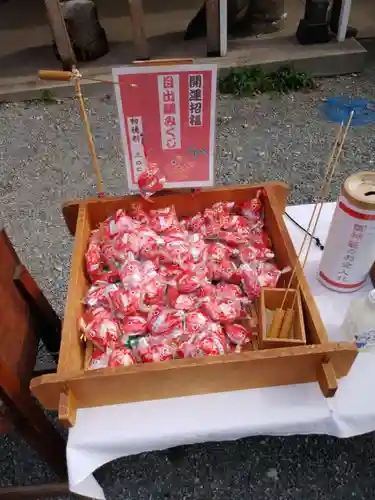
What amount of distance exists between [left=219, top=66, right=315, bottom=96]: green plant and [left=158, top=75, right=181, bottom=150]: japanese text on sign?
2890 millimetres

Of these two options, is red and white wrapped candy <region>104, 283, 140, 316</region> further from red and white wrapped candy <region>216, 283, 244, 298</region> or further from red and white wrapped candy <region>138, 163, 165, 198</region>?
red and white wrapped candy <region>138, 163, 165, 198</region>

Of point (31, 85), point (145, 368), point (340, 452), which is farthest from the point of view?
point (31, 85)

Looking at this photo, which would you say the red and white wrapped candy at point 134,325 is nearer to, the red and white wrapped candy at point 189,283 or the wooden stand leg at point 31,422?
the red and white wrapped candy at point 189,283

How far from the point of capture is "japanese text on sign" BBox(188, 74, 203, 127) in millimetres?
1191

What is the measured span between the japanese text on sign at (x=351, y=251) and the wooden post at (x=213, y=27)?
333 cm

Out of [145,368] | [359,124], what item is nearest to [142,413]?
[145,368]

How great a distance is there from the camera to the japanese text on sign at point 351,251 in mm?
1047

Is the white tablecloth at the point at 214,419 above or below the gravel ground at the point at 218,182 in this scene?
above

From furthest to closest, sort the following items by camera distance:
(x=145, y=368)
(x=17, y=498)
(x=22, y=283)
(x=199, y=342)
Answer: (x=17, y=498), (x=22, y=283), (x=199, y=342), (x=145, y=368)

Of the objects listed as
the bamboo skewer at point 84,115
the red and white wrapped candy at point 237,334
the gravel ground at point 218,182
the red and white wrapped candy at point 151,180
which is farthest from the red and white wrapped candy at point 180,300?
the gravel ground at point 218,182

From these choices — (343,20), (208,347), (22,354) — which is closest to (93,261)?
(22,354)

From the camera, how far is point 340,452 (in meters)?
1.71

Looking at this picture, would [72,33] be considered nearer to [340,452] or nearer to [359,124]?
[359,124]

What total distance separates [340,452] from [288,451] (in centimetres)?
20
